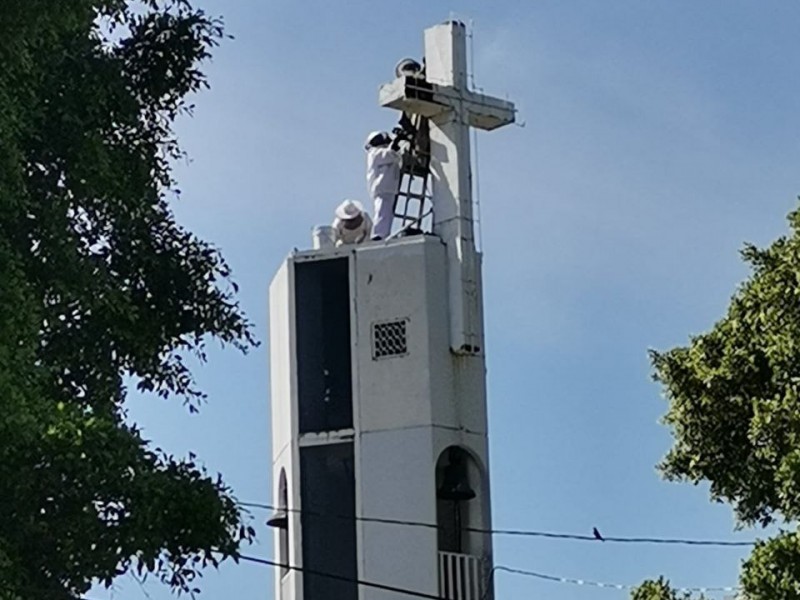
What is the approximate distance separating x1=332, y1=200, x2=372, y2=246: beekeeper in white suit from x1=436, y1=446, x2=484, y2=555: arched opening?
6.74 ft

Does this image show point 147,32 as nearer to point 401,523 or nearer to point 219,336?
point 219,336

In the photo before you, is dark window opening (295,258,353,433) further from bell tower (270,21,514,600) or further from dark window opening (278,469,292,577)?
dark window opening (278,469,292,577)

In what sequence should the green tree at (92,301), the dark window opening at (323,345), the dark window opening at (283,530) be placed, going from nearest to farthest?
the green tree at (92,301)
the dark window opening at (323,345)
the dark window opening at (283,530)

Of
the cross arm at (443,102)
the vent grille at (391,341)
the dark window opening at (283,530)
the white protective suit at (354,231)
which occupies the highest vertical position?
the cross arm at (443,102)

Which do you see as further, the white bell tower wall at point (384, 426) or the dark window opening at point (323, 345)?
the dark window opening at point (323, 345)

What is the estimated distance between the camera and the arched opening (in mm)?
19562

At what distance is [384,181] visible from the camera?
2053cm

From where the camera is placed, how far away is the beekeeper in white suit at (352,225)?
66.3ft

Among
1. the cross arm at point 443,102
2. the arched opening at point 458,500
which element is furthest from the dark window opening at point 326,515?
the cross arm at point 443,102

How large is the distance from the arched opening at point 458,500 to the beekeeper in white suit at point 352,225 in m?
2.05

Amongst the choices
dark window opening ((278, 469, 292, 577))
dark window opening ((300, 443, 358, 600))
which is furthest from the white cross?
dark window opening ((278, 469, 292, 577))

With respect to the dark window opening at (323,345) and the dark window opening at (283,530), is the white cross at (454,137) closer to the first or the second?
the dark window opening at (323,345)

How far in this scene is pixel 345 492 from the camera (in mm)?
19609

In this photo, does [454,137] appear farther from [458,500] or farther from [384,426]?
[458,500]
